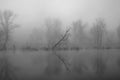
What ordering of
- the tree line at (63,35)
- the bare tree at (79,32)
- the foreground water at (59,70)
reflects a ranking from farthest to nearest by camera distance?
1. the bare tree at (79,32)
2. the tree line at (63,35)
3. the foreground water at (59,70)

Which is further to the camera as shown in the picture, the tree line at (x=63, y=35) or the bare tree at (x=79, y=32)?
the bare tree at (x=79, y=32)

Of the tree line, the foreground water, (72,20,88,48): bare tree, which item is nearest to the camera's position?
the foreground water

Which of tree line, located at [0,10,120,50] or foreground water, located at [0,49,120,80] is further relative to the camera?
tree line, located at [0,10,120,50]

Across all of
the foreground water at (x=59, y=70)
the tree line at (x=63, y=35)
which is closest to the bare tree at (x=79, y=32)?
the tree line at (x=63, y=35)

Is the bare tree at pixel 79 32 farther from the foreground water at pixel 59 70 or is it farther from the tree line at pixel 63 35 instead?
the foreground water at pixel 59 70

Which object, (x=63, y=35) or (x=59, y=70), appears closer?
(x=59, y=70)

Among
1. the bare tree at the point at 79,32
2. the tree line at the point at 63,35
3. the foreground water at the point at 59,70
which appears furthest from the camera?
the bare tree at the point at 79,32

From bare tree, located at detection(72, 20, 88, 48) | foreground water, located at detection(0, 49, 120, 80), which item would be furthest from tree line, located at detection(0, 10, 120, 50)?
foreground water, located at detection(0, 49, 120, 80)

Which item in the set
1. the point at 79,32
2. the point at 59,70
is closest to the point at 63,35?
the point at 79,32

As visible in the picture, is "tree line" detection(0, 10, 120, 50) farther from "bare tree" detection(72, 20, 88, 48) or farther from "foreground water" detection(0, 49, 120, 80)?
"foreground water" detection(0, 49, 120, 80)

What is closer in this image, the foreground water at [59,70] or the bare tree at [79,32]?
the foreground water at [59,70]

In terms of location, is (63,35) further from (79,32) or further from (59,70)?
(59,70)

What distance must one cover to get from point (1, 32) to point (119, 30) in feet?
159

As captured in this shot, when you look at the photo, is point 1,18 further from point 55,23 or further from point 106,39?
point 106,39
